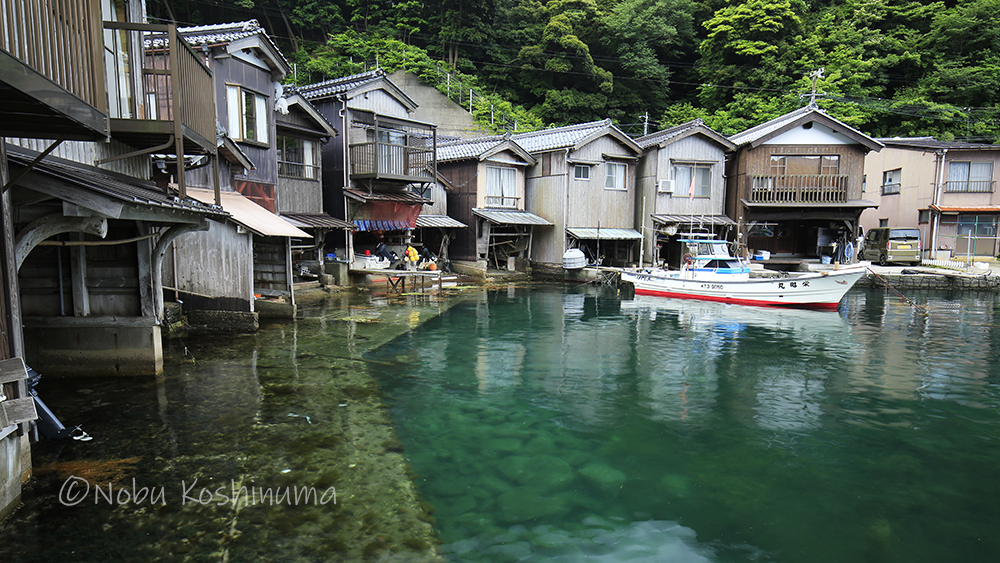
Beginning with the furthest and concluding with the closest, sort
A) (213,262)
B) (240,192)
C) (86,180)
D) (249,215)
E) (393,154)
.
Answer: (393,154) → (240,192) → (249,215) → (213,262) → (86,180)

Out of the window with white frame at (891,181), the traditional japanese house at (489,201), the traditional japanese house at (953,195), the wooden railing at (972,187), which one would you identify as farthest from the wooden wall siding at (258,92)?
the wooden railing at (972,187)

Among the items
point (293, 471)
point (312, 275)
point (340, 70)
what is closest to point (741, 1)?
point (340, 70)

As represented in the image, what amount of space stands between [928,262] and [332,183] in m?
31.0

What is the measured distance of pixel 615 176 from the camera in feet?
101

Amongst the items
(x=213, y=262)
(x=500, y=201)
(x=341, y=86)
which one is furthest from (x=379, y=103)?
(x=213, y=262)

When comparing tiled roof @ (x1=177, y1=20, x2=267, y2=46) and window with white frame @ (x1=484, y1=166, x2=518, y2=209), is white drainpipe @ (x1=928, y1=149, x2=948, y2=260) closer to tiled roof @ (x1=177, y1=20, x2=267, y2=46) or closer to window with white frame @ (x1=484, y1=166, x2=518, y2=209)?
window with white frame @ (x1=484, y1=166, x2=518, y2=209)

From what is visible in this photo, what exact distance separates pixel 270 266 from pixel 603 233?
59.8ft

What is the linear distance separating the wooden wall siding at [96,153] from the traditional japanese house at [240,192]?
101 inches

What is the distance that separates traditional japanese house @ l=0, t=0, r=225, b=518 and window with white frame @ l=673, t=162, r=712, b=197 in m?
25.5

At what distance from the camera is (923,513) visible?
21.2 feet

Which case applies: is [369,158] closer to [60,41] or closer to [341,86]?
[341,86]

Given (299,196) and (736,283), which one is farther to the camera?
(736,283)

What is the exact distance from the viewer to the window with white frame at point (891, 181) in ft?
113

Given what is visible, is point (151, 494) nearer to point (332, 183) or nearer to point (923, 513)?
point (923, 513)
